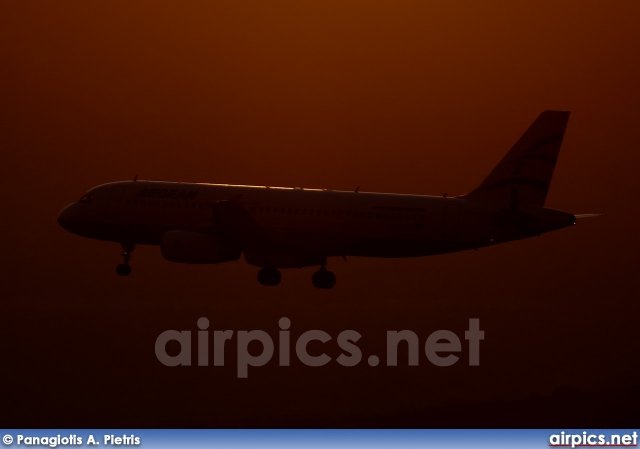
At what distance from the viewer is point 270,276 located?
276 feet

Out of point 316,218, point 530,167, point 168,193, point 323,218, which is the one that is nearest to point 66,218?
point 168,193

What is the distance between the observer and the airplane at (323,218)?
259 feet

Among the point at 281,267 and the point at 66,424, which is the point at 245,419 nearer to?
the point at 66,424

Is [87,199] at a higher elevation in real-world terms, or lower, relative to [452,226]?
higher

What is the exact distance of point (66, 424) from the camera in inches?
3937

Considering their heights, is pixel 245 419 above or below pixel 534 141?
below

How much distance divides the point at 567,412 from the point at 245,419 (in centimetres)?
2043

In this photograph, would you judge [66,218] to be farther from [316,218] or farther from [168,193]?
[316,218]

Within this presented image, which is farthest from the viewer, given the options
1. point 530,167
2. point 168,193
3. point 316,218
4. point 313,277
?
point 313,277

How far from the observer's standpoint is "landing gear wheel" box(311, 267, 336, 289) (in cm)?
Result: 8469

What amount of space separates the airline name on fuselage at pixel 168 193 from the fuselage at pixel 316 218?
0.05 meters

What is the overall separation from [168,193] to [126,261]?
4.73 m

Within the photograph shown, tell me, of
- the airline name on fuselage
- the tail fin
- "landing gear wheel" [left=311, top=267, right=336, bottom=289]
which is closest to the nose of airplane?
the airline name on fuselage

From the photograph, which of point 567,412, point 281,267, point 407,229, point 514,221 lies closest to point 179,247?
point 281,267
